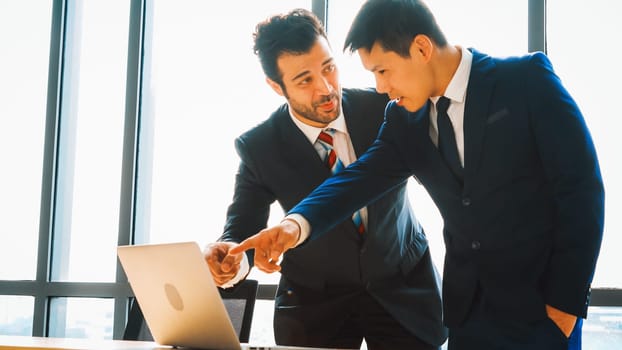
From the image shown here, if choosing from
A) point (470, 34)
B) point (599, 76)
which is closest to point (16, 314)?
point (470, 34)

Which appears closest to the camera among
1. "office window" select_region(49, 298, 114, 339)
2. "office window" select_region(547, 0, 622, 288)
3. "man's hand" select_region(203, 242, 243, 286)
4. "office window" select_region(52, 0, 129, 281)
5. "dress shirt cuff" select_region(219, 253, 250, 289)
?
"man's hand" select_region(203, 242, 243, 286)

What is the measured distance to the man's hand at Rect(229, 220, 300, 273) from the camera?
67.1 inches

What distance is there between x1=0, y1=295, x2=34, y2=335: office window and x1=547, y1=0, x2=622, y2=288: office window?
318cm

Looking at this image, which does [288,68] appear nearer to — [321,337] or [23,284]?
[321,337]

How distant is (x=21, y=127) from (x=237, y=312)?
2.67m

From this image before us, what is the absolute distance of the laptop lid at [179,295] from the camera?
1403 mm

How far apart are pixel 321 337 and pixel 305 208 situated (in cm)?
46

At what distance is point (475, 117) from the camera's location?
1553 mm

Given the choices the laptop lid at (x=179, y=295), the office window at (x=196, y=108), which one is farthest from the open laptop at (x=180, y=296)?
the office window at (x=196, y=108)

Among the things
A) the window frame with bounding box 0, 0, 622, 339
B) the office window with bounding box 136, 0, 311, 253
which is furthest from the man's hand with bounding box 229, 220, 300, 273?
the window frame with bounding box 0, 0, 622, 339

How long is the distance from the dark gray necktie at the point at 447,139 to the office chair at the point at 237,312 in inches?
33.3

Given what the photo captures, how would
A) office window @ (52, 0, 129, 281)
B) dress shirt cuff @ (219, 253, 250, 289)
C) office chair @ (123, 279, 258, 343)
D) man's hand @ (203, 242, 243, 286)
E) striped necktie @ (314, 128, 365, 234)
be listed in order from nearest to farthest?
man's hand @ (203, 242, 243, 286) < dress shirt cuff @ (219, 253, 250, 289) < office chair @ (123, 279, 258, 343) < striped necktie @ (314, 128, 365, 234) < office window @ (52, 0, 129, 281)

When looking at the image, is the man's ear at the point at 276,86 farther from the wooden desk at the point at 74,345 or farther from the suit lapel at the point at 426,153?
the wooden desk at the point at 74,345

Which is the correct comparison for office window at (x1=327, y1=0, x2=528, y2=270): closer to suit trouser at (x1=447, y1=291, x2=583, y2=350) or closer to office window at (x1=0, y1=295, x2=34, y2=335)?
suit trouser at (x1=447, y1=291, x2=583, y2=350)
